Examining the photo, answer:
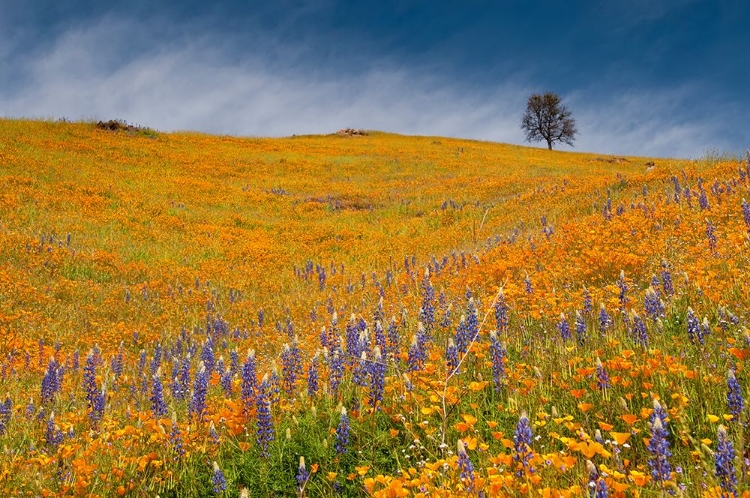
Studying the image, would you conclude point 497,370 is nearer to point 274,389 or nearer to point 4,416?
point 274,389

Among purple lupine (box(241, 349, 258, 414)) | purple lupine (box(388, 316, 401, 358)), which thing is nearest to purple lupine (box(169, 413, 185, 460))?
purple lupine (box(241, 349, 258, 414))

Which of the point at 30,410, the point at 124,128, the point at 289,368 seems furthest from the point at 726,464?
the point at 124,128

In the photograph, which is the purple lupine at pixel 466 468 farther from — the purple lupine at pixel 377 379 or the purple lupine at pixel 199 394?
the purple lupine at pixel 199 394

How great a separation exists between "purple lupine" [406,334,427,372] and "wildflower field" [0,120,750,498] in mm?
36

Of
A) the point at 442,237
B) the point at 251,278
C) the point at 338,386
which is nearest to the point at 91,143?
the point at 251,278

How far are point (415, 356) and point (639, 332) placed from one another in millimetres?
1990

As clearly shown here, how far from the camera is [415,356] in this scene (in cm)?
434

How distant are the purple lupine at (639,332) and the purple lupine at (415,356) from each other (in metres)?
1.92

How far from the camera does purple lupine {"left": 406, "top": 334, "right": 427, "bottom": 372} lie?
14.0 ft

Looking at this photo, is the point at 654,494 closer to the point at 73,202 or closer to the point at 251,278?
the point at 251,278

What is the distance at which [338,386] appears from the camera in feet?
14.4

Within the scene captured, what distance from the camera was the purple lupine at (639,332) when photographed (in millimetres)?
4137

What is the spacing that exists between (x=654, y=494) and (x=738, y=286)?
3.59 metres

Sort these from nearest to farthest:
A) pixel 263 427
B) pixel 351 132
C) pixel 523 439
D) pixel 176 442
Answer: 1. pixel 523 439
2. pixel 263 427
3. pixel 176 442
4. pixel 351 132
